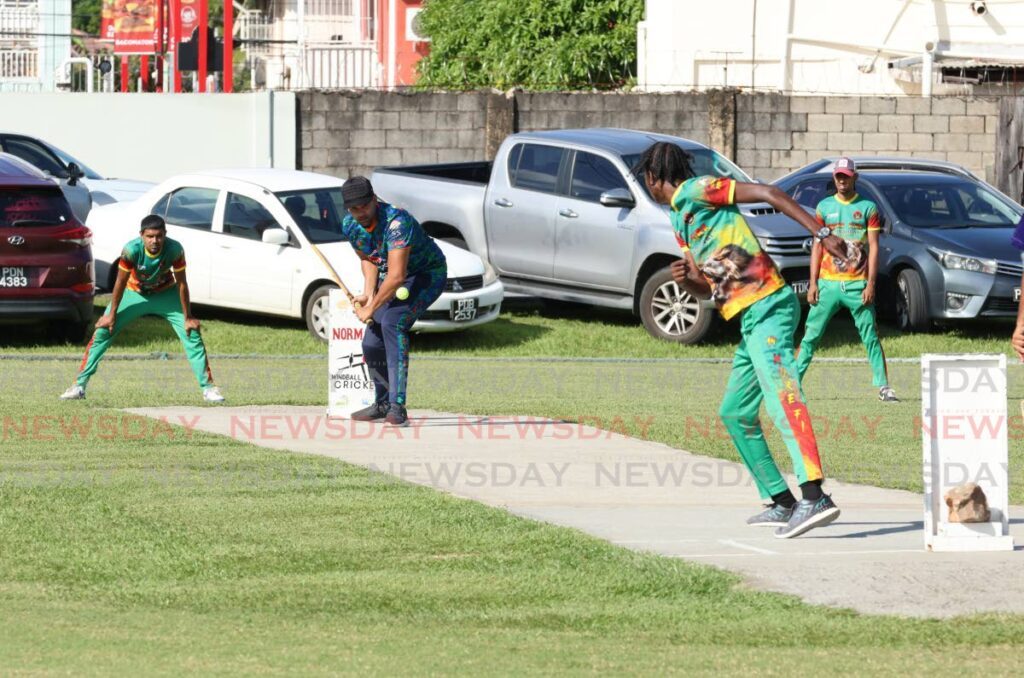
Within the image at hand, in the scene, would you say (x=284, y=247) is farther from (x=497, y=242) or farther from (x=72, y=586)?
(x=72, y=586)

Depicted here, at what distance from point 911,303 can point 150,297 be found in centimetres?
891

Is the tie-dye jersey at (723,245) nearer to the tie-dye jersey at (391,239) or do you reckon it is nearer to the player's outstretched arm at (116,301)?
the tie-dye jersey at (391,239)

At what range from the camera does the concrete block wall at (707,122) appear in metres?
25.5

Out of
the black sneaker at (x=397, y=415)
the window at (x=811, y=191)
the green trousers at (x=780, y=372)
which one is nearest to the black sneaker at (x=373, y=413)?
the black sneaker at (x=397, y=415)

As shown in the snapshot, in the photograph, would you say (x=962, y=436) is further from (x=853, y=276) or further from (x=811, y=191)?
(x=811, y=191)

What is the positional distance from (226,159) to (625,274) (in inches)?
400

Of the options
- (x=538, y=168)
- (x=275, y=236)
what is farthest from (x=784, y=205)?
(x=538, y=168)

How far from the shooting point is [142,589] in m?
7.40

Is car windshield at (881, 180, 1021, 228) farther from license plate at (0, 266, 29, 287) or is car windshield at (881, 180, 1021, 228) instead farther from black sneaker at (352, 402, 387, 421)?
black sneaker at (352, 402, 387, 421)

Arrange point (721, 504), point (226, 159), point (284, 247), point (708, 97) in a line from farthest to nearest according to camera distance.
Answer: point (226, 159) < point (708, 97) < point (284, 247) < point (721, 504)

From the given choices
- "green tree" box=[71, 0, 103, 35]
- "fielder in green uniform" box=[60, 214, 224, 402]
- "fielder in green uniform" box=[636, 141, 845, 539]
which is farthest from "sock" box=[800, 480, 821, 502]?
"green tree" box=[71, 0, 103, 35]

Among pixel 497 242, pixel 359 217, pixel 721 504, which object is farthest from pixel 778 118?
pixel 721 504

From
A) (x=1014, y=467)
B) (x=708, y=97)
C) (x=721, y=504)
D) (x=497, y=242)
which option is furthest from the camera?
(x=708, y=97)

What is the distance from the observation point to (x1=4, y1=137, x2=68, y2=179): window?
24.0 m
